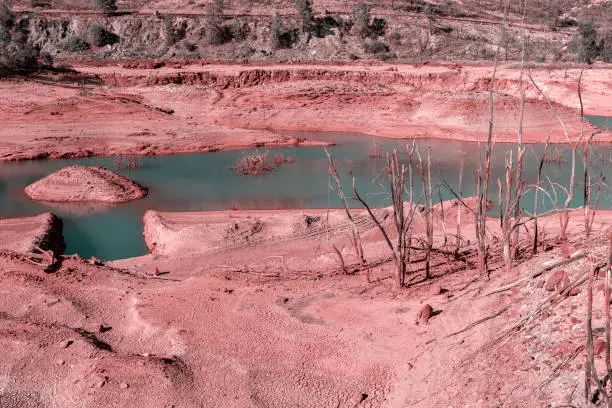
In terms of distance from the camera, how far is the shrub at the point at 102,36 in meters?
37.2

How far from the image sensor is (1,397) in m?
6.80

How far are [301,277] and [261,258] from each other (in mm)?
1968

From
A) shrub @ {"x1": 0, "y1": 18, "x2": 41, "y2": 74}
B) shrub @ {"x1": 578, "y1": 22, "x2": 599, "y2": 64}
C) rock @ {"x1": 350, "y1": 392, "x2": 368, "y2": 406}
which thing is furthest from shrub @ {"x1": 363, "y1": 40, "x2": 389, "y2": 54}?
rock @ {"x1": 350, "y1": 392, "x2": 368, "y2": 406}

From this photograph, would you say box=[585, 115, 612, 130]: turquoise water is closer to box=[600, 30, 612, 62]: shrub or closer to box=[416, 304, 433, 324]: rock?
box=[600, 30, 612, 62]: shrub

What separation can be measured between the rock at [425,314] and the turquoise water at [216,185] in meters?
5.58

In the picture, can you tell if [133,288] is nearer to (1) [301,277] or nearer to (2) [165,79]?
(1) [301,277]

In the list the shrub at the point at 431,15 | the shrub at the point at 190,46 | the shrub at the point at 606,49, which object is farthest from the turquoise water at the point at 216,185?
the shrub at the point at 431,15

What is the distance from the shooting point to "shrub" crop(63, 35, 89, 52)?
119 ft

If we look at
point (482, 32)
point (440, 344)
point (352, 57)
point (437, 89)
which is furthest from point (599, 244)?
point (482, 32)

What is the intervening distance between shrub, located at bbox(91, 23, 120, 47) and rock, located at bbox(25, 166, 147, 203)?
882 inches

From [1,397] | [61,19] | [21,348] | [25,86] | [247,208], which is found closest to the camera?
[1,397]

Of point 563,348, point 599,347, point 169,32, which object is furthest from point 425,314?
point 169,32

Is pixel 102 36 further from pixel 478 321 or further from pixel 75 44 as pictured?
pixel 478 321

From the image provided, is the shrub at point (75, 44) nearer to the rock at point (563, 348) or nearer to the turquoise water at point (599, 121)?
the turquoise water at point (599, 121)
